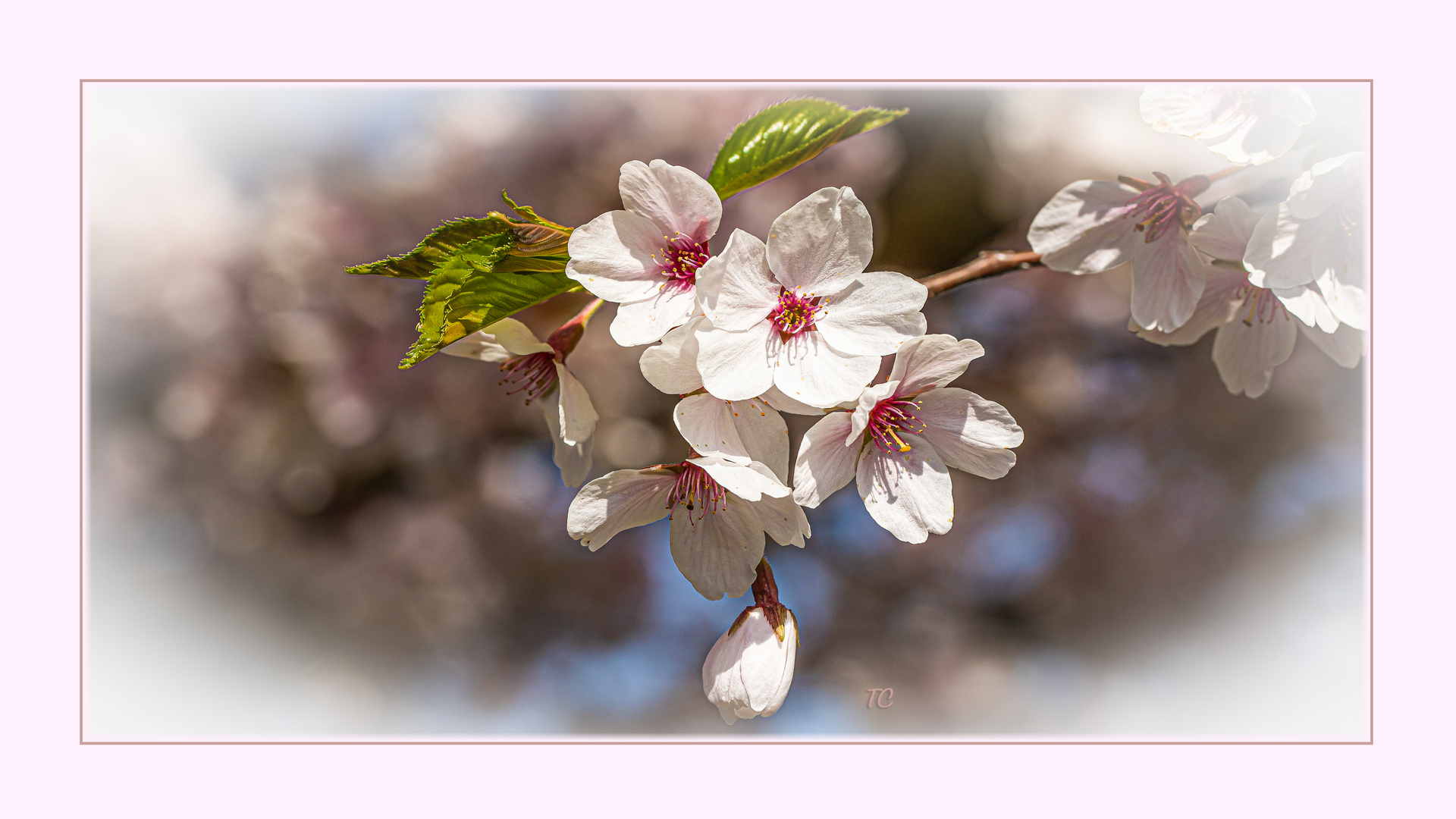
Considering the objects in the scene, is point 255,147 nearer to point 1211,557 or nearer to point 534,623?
point 534,623

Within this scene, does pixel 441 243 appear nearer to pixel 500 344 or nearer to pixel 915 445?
pixel 500 344

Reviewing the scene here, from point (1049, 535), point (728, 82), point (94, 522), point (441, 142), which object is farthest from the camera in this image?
point (1049, 535)

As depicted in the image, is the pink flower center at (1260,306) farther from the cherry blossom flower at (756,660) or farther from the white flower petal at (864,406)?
the cherry blossom flower at (756,660)

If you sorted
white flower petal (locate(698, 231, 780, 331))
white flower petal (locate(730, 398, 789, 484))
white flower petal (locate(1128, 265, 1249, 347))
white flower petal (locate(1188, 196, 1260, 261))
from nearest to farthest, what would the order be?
white flower petal (locate(698, 231, 780, 331)) → white flower petal (locate(730, 398, 789, 484)) → white flower petal (locate(1188, 196, 1260, 261)) → white flower petal (locate(1128, 265, 1249, 347))

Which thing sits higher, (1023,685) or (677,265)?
(677,265)

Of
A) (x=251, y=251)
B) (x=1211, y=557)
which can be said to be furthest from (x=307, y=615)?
(x=1211, y=557)

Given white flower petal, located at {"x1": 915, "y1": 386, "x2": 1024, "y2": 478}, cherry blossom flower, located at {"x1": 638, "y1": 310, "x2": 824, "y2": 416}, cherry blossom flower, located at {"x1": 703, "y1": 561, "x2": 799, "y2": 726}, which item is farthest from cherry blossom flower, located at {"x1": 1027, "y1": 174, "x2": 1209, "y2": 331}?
cherry blossom flower, located at {"x1": 703, "y1": 561, "x2": 799, "y2": 726}

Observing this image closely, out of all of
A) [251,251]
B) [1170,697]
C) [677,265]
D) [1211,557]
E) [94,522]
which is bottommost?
[1170,697]

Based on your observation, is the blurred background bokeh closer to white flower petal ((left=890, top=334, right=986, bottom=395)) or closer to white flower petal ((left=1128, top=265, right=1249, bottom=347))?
white flower petal ((left=1128, top=265, right=1249, bottom=347))

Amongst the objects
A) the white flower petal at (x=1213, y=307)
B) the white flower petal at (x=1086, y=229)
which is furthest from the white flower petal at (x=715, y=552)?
the white flower petal at (x=1213, y=307)
